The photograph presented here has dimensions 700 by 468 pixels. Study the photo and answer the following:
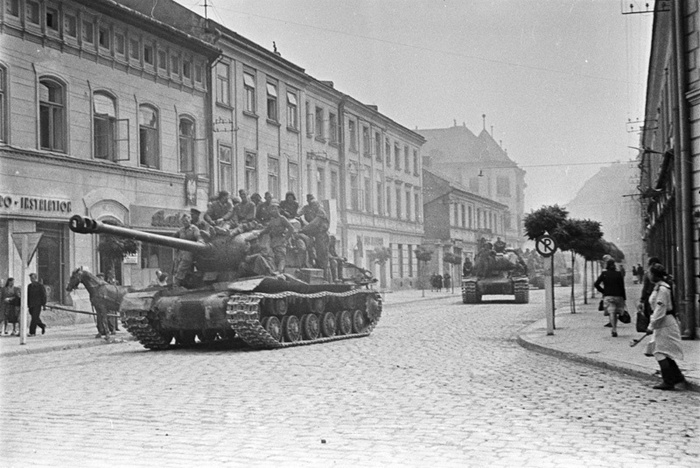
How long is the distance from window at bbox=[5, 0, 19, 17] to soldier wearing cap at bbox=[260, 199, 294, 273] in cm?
817

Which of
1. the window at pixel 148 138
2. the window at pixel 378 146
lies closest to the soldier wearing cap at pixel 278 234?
Answer: the window at pixel 148 138

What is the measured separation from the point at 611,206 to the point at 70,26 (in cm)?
8784

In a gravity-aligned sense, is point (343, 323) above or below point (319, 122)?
below

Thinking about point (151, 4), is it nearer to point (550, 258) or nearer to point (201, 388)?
point (550, 258)

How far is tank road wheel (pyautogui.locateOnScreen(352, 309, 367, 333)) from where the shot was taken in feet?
60.8

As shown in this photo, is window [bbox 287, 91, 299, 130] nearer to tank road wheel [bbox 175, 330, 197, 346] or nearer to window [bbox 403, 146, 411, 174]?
tank road wheel [bbox 175, 330, 197, 346]

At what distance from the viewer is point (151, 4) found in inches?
1083

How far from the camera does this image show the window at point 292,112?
32.6m

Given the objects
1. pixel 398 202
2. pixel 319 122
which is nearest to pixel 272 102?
pixel 319 122

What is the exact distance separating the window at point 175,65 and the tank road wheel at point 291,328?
1220cm

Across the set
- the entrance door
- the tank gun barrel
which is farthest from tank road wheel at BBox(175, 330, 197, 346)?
the entrance door

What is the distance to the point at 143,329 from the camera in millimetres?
15500

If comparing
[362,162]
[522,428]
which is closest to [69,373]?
[522,428]

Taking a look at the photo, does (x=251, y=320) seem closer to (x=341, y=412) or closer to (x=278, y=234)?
(x=278, y=234)
